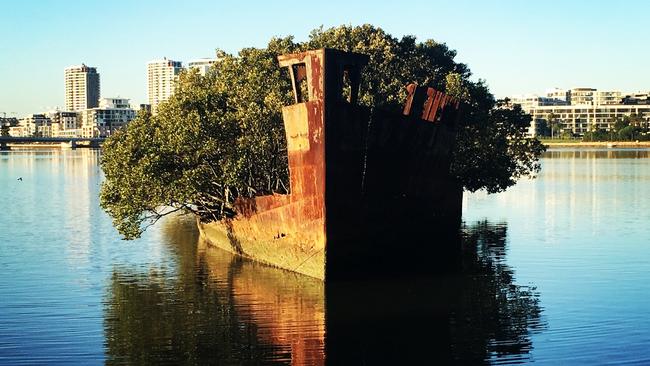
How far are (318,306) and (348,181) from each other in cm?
482

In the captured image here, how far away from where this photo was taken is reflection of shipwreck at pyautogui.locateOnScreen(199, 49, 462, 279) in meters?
28.3

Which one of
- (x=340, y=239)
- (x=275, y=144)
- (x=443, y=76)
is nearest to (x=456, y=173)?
(x=443, y=76)

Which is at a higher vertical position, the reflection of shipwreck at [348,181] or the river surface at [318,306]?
the reflection of shipwreck at [348,181]

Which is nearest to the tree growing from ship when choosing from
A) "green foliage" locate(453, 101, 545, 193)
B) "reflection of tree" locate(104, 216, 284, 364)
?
"green foliage" locate(453, 101, 545, 193)

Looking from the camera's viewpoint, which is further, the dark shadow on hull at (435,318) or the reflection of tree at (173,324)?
the dark shadow on hull at (435,318)

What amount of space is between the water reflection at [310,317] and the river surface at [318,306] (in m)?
0.06

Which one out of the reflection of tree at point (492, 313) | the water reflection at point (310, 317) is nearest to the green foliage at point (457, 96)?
the reflection of tree at point (492, 313)

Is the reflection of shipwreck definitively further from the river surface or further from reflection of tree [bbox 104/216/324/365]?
reflection of tree [bbox 104/216/324/365]

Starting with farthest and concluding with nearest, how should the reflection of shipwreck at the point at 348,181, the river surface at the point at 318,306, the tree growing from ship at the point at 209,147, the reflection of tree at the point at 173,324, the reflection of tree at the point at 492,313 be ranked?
the tree growing from ship at the point at 209,147 → the reflection of shipwreck at the point at 348,181 → the reflection of tree at the point at 492,313 → the river surface at the point at 318,306 → the reflection of tree at the point at 173,324

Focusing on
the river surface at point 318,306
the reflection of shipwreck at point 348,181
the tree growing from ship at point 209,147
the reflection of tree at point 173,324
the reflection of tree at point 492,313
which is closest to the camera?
the reflection of tree at point 173,324

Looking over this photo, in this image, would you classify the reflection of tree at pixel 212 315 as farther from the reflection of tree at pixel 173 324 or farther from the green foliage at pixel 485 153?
the green foliage at pixel 485 153

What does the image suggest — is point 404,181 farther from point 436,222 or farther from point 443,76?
point 443,76

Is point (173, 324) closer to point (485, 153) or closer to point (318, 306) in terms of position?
point (318, 306)

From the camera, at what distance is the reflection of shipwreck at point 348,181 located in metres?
28.3
